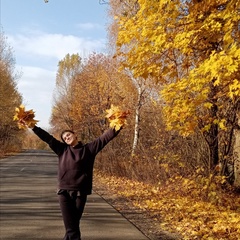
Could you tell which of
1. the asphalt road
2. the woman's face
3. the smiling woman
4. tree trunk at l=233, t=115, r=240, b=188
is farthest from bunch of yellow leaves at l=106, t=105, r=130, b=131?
tree trunk at l=233, t=115, r=240, b=188

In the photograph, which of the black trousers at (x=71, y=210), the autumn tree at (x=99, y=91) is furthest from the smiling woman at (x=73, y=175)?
the autumn tree at (x=99, y=91)

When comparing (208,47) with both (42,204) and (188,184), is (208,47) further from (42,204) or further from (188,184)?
(42,204)

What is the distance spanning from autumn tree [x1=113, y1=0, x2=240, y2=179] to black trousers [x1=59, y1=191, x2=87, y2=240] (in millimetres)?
2868

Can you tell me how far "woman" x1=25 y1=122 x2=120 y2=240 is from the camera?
4.73 meters

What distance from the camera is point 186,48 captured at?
7.44 metres

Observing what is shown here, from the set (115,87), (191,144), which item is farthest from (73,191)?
(115,87)

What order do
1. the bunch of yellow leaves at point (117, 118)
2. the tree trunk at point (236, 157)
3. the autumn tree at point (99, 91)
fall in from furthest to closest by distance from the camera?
1. the autumn tree at point (99, 91)
2. the tree trunk at point (236, 157)
3. the bunch of yellow leaves at point (117, 118)

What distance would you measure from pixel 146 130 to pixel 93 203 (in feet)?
16.0

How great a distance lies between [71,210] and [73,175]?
46cm

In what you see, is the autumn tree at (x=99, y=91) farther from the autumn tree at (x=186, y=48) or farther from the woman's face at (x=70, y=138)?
the woman's face at (x=70, y=138)

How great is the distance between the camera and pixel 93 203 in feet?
35.2

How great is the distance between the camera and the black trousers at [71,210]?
4.74m

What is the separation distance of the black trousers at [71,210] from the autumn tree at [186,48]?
113 inches

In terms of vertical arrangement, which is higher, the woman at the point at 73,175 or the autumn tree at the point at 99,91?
the autumn tree at the point at 99,91
